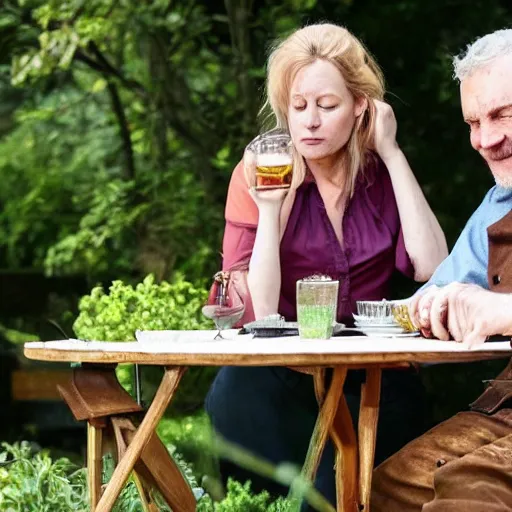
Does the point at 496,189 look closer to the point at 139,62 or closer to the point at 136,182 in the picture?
the point at 136,182

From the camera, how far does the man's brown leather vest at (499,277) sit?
3.22 metres

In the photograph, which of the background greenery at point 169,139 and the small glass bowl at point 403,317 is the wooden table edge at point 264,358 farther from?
the background greenery at point 169,139

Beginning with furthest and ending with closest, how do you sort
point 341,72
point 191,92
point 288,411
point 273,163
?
1. point 191,92
2. point 288,411
3. point 341,72
4. point 273,163

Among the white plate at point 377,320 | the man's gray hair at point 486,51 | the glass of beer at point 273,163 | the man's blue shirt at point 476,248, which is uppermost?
the man's gray hair at point 486,51

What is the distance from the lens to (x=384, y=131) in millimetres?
4008

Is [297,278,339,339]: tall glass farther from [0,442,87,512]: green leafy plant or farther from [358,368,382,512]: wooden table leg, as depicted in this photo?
[0,442,87,512]: green leafy plant

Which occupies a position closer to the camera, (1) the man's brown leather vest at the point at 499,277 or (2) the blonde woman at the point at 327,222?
(1) the man's brown leather vest at the point at 499,277

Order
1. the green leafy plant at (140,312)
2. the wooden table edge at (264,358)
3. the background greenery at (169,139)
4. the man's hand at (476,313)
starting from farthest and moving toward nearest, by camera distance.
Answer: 1. the background greenery at (169,139)
2. the green leafy plant at (140,312)
3. the man's hand at (476,313)
4. the wooden table edge at (264,358)

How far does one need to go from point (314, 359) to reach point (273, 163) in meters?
0.92

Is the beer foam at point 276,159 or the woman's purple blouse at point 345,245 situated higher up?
the beer foam at point 276,159

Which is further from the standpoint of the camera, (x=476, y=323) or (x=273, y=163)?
(x=273, y=163)

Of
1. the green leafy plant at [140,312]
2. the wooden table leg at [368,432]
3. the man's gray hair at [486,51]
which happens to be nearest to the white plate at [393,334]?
the wooden table leg at [368,432]

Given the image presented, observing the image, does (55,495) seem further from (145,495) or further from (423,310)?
(423,310)

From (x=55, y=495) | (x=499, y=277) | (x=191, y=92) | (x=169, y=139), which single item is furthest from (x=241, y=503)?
(x=169, y=139)
